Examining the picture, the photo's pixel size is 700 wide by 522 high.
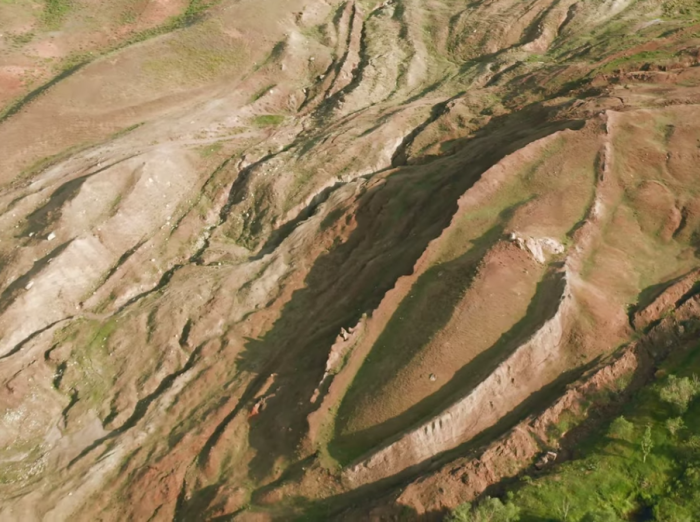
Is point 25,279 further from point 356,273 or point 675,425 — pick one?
point 675,425

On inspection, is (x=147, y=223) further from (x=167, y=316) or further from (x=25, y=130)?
(x=25, y=130)

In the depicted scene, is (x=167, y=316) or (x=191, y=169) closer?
(x=167, y=316)

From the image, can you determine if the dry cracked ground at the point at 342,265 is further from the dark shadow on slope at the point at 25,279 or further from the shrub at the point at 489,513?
the shrub at the point at 489,513

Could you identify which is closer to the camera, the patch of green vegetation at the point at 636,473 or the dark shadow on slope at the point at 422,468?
the patch of green vegetation at the point at 636,473

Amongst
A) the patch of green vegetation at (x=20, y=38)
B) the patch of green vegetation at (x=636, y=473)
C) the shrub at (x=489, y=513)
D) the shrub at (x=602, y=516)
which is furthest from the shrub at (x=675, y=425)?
the patch of green vegetation at (x=20, y=38)

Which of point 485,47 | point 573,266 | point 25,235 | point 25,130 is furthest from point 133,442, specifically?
point 485,47

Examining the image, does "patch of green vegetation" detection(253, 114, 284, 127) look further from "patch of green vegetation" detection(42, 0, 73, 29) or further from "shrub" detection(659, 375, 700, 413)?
"shrub" detection(659, 375, 700, 413)
